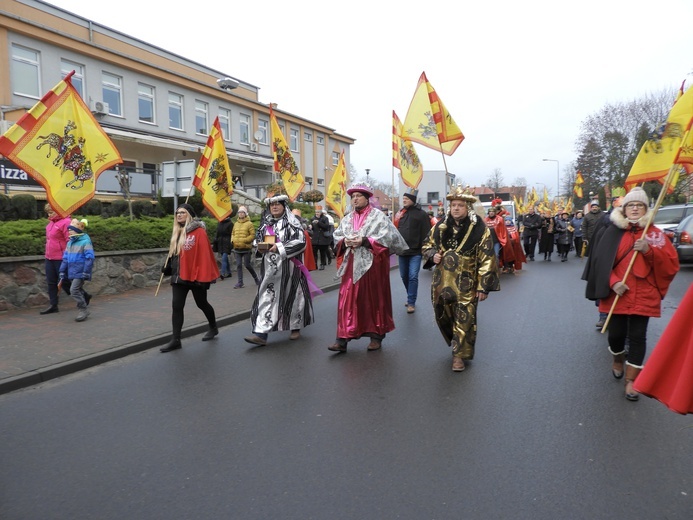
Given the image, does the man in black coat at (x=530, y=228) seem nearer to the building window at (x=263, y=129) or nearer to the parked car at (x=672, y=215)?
the parked car at (x=672, y=215)

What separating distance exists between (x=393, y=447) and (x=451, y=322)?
2357 millimetres

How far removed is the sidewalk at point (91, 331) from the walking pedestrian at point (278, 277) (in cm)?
140

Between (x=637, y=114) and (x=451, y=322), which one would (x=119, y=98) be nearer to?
(x=451, y=322)

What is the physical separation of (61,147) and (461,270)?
17.6 ft

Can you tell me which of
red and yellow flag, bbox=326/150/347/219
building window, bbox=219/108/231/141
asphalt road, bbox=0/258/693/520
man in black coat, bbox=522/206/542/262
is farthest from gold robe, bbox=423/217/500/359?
building window, bbox=219/108/231/141

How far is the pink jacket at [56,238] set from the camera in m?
8.27

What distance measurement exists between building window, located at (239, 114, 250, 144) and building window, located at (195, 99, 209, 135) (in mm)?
3196

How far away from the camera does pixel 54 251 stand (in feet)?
27.1

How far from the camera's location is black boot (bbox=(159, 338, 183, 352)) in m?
6.34

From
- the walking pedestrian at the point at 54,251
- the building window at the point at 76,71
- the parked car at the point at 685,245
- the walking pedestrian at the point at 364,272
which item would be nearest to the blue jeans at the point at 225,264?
the walking pedestrian at the point at 54,251

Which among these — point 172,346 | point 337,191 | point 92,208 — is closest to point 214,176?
point 172,346

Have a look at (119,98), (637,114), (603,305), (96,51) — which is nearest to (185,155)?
(119,98)

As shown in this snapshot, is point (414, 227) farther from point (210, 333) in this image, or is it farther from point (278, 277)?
point (210, 333)

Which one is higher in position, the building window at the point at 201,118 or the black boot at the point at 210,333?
the building window at the point at 201,118
